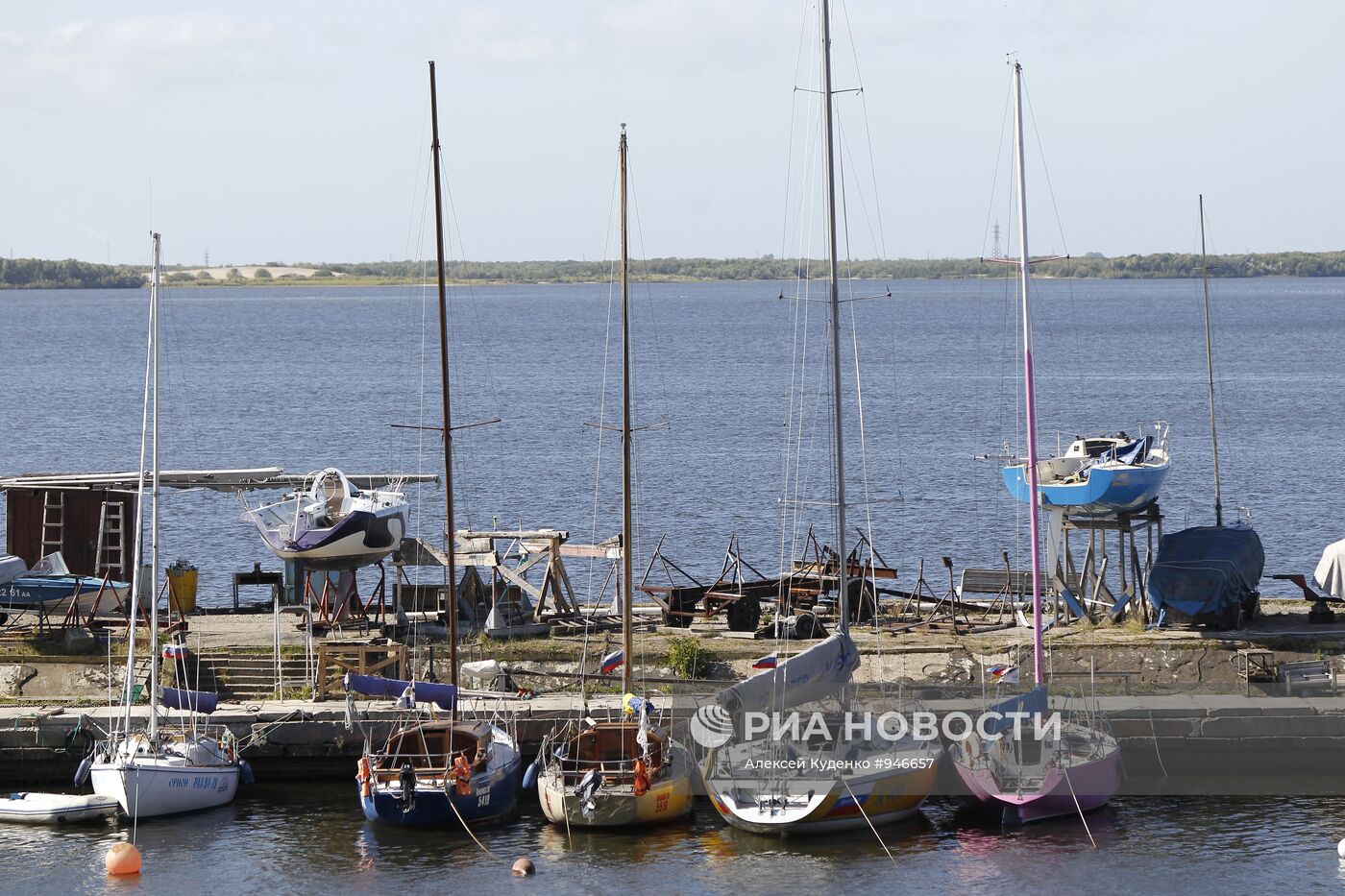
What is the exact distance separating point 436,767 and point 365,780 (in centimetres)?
139

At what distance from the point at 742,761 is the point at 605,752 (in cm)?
280

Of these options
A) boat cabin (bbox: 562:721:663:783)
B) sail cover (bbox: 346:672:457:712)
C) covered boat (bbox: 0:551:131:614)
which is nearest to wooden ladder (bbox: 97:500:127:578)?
covered boat (bbox: 0:551:131:614)

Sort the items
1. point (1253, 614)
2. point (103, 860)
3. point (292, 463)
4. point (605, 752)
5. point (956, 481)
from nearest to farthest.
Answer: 1. point (103, 860)
2. point (605, 752)
3. point (1253, 614)
4. point (956, 481)
5. point (292, 463)

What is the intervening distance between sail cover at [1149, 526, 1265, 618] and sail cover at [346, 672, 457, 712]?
16.4 metres

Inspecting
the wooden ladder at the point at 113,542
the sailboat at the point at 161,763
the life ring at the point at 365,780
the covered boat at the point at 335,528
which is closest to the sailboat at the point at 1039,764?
the life ring at the point at 365,780

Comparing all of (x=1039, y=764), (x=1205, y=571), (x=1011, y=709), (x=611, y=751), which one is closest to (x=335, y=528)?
(x=611, y=751)

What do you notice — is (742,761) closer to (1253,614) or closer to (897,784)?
(897,784)

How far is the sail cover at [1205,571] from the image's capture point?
38.8 metres

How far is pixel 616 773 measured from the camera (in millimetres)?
31688

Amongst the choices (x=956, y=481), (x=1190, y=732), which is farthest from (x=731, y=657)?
(x=956, y=481)

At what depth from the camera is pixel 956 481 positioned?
77.1 meters

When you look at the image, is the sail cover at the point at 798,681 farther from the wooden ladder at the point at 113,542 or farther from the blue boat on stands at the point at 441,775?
the wooden ladder at the point at 113,542

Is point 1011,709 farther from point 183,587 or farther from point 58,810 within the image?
point 183,587

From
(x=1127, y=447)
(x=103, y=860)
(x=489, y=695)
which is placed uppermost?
(x=1127, y=447)
